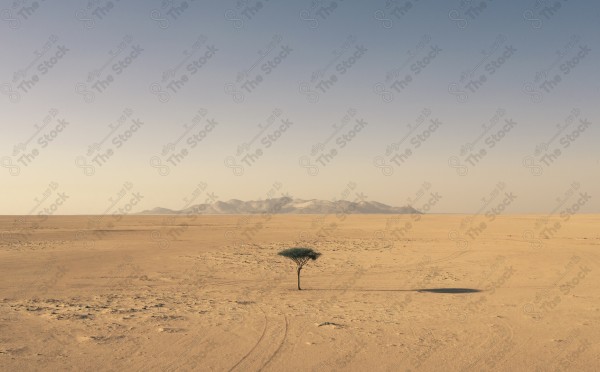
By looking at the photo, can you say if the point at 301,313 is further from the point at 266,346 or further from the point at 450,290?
the point at 450,290

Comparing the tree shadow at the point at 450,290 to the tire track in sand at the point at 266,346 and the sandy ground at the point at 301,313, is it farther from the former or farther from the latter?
the tire track in sand at the point at 266,346

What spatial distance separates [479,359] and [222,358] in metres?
7.12

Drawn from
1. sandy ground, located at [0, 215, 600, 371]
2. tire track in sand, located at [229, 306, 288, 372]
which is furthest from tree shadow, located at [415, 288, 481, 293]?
tire track in sand, located at [229, 306, 288, 372]

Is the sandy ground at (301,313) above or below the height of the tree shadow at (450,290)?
below

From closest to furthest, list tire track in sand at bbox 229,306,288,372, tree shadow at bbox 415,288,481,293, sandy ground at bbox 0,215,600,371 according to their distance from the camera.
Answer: tire track in sand at bbox 229,306,288,372 < sandy ground at bbox 0,215,600,371 < tree shadow at bbox 415,288,481,293

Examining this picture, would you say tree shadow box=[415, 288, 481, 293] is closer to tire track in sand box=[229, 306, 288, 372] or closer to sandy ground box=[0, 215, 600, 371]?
sandy ground box=[0, 215, 600, 371]

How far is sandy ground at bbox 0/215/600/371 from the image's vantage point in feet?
37.7

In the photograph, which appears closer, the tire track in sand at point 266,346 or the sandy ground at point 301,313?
the tire track in sand at point 266,346

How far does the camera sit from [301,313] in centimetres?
1631

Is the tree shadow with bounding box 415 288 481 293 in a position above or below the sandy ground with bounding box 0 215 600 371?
above

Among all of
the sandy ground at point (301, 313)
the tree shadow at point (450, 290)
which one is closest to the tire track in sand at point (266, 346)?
the sandy ground at point (301, 313)

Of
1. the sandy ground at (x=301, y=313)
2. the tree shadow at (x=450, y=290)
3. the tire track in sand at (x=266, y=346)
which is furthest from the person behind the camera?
the tree shadow at (x=450, y=290)

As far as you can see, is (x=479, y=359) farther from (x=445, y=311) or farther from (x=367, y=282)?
(x=367, y=282)

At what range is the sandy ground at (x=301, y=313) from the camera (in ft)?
37.7
